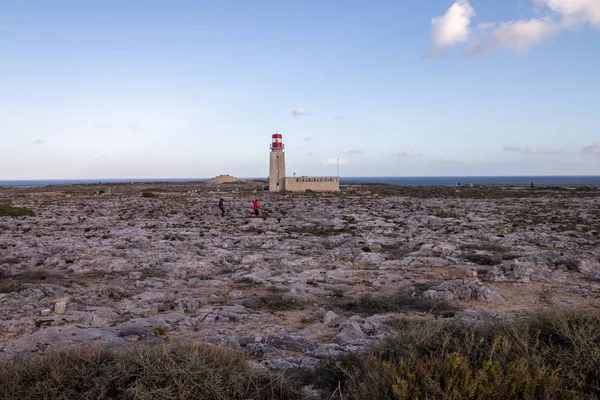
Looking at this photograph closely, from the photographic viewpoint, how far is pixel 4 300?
9227mm

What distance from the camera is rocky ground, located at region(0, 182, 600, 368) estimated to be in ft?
24.8

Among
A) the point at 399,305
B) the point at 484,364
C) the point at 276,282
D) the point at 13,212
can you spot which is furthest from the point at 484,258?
the point at 13,212

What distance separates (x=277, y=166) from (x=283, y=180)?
6.93ft

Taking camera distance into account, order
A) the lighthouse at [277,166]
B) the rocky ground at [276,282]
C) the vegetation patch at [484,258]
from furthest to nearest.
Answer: the lighthouse at [277,166]
the vegetation patch at [484,258]
the rocky ground at [276,282]

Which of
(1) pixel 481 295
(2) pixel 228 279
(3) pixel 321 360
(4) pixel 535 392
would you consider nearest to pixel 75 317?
(2) pixel 228 279

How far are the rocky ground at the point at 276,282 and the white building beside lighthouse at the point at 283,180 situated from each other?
36.5m

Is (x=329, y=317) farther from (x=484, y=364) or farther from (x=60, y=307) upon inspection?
(x=60, y=307)

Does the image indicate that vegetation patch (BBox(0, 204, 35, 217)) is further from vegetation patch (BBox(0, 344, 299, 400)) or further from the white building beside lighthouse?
the white building beside lighthouse

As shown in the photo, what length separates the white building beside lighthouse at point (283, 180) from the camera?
57.4 m

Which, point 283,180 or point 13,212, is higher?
point 283,180

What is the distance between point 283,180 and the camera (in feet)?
192

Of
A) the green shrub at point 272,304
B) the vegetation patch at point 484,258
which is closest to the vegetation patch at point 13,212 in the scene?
the green shrub at point 272,304

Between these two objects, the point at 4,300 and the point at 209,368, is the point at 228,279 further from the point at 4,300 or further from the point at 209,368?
the point at 209,368

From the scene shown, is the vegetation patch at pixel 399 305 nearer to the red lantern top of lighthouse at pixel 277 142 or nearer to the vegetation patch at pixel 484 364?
the vegetation patch at pixel 484 364
